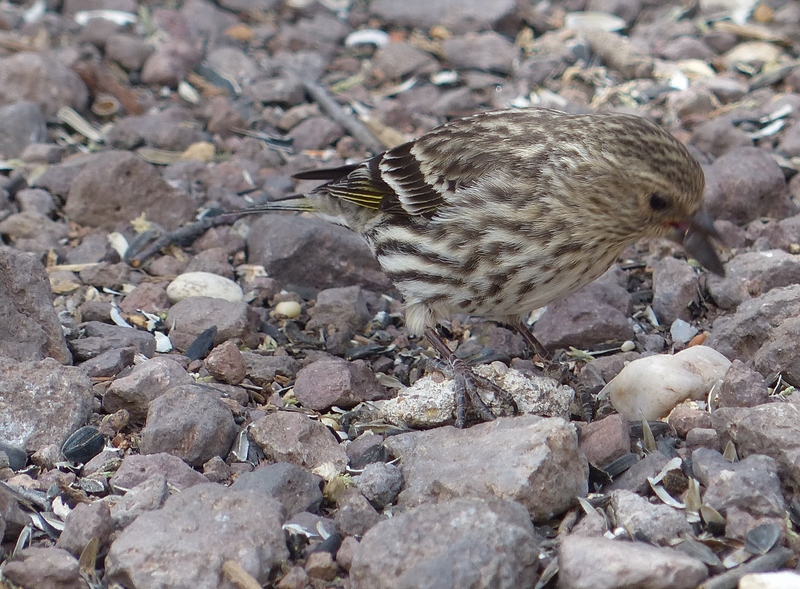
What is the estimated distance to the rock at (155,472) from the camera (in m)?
3.43

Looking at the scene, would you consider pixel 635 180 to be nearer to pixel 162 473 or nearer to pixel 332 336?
pixel 332 336

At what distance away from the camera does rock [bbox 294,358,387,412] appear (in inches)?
165

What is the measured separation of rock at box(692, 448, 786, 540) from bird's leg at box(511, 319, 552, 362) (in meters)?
1.55

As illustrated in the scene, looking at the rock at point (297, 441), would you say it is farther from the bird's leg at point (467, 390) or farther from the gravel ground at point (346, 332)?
the bird's leg at point (467, 390)

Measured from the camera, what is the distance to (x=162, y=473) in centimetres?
344

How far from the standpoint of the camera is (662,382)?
4008 millimetres

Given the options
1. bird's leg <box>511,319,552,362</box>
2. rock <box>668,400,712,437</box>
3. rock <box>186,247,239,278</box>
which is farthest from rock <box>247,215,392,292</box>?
rock <box>668,400,712,437</box>

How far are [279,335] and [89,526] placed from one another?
1.94 meters

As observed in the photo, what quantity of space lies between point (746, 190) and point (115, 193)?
11.4 ft

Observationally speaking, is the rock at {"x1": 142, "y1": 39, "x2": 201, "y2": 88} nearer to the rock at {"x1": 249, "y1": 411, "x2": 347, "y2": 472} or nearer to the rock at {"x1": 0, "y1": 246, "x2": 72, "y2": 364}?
the rock at {"x1": 0, "y1": 246, "x2": 72, "y2": 364}

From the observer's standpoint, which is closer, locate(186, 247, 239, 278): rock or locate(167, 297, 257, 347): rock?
locate(167, 297, 257, 347): rock

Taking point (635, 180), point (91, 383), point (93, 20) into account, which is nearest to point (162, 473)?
point (91, 383)

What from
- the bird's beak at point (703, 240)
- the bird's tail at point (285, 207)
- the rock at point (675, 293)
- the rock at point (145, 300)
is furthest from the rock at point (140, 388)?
the rock at point (675, 293)

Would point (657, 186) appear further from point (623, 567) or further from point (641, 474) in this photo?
point (623, 567)
